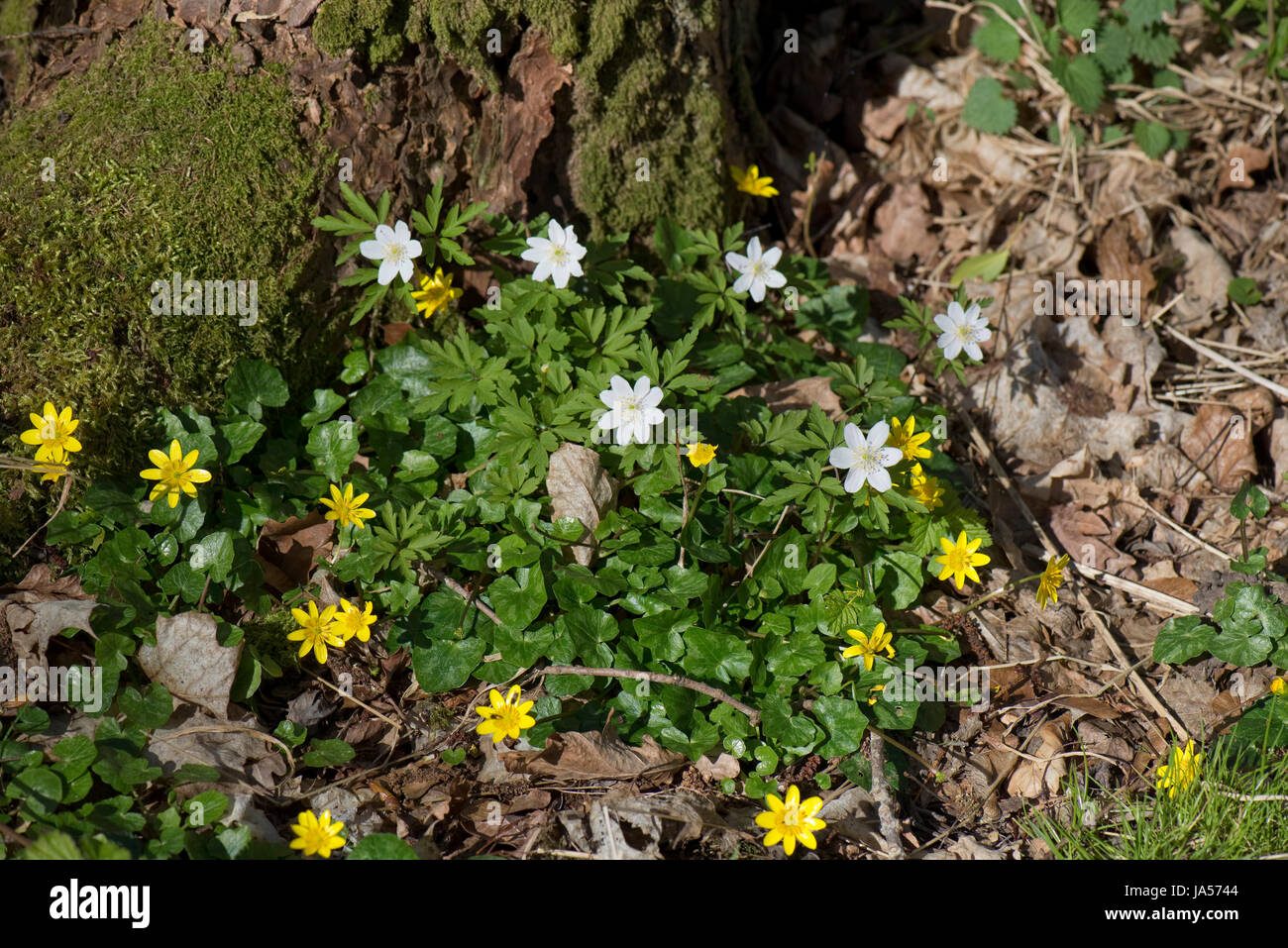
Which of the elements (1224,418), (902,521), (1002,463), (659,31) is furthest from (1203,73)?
(902,521)

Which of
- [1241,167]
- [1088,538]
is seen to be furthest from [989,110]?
[1088,538]

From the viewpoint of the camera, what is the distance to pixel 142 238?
322 cm

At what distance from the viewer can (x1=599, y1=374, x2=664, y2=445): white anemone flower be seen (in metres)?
2.97

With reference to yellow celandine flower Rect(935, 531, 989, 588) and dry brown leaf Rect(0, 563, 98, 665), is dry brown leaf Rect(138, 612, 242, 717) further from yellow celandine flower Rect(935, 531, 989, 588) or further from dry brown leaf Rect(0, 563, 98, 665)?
yellow celandine flower Rect(935, 531, 989, 588)

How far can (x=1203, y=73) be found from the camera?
4.93 m

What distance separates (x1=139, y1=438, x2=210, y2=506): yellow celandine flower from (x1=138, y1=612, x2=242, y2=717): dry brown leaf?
0.39m

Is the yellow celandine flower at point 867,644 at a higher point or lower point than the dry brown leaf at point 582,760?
higher

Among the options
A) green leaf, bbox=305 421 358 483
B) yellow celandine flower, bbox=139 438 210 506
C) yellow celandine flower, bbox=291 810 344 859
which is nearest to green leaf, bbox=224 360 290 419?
green leaf, bbox=305 421 358 483

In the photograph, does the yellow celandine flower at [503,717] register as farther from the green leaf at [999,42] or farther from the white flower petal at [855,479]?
the green leaf at [999,42]

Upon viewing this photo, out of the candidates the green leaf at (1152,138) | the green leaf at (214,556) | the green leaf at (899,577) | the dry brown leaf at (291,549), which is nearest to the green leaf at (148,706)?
the green leaf at (214,556)

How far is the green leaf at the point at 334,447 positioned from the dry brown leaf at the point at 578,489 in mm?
712

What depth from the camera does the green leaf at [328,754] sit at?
109 inches

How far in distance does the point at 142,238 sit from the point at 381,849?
2.18 metres
